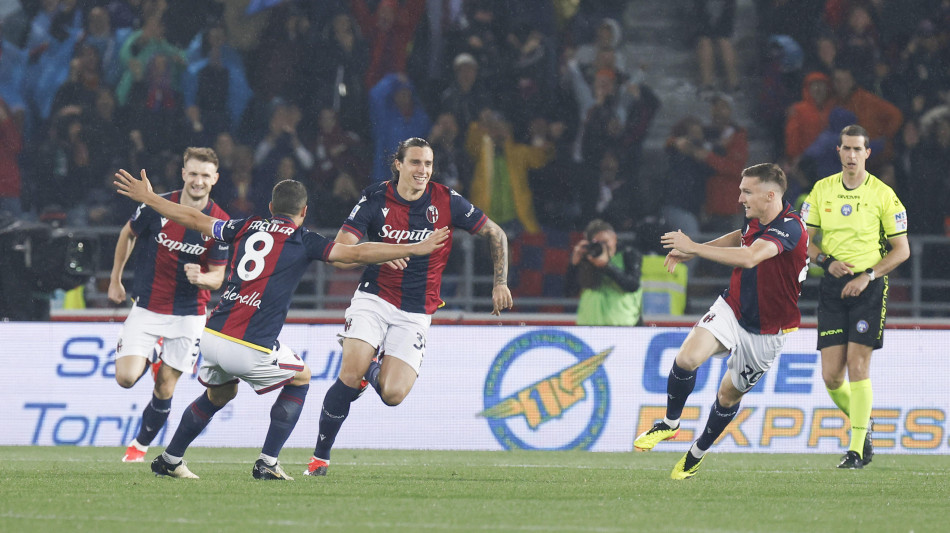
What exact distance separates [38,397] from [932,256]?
1005cm

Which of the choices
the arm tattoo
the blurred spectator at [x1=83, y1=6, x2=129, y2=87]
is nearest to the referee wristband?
the arm tattoo

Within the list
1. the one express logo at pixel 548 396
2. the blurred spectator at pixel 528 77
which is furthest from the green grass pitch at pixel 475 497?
the blurred spectator at pixel 528 77

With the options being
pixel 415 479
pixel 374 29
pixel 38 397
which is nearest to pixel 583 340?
pixel 415 479

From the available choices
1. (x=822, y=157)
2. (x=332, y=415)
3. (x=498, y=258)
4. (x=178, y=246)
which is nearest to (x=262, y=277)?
(x=332, y=415)

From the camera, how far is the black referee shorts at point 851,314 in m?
9.73

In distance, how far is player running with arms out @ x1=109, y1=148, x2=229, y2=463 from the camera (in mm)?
9836

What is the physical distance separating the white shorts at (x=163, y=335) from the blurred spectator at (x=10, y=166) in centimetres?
646

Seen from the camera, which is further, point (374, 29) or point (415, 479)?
point (374, 29)

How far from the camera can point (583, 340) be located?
12102 millimetres

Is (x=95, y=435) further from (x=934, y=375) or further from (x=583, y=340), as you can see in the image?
(x=934, y=375)

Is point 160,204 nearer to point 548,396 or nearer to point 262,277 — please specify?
point 262,277

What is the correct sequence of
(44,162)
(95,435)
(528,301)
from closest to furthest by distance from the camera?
1. (95,435)
2. (528,301)
3. (44,162)

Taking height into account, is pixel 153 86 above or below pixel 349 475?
above

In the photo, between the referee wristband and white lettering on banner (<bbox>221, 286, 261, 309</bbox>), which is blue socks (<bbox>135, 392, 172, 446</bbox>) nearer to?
white lettering on banner (<bbox>221, 286, 261, 309</bbox>)
